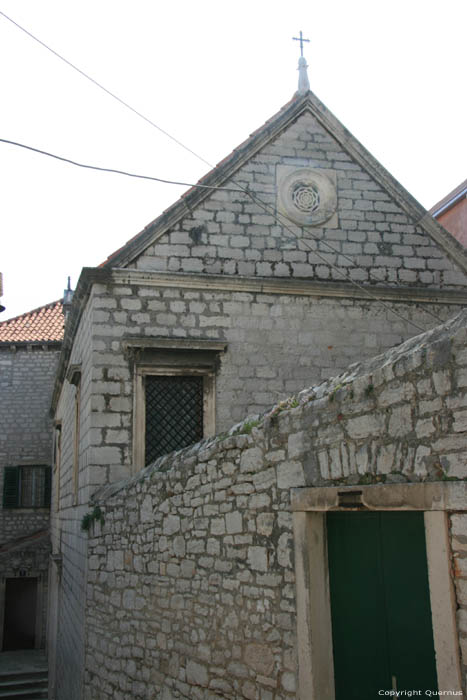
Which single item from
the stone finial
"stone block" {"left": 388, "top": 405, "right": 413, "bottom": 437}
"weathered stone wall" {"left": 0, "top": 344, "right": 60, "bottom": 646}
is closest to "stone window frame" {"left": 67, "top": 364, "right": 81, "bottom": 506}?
the stone finial

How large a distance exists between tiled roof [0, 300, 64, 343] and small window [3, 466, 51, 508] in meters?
4.37

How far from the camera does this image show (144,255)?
966 centimetres

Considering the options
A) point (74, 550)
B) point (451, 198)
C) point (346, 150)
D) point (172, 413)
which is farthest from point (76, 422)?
point (451, 198)

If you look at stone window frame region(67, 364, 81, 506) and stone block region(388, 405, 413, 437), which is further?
stone window frame region(67, 364, 81, 506)

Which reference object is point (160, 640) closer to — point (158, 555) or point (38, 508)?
point (158, 555)

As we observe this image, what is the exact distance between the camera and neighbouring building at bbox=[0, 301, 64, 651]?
69.9 ft

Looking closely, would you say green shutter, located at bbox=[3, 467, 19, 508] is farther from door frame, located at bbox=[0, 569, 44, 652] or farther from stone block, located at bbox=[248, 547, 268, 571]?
stone block, located at bbox=[248, 547, 268, 571]

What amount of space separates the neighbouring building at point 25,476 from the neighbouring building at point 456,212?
44.2 ft

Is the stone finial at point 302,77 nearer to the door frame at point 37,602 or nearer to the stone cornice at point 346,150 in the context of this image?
the stone cornice at point 346,150

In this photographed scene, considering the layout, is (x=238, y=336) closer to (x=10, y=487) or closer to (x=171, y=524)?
(x=171, y=524)

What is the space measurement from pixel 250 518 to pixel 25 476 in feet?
62.8

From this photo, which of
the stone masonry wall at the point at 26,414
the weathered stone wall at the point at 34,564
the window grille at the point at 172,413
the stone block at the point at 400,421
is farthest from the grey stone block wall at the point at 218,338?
the stone masonry wall at the point at 26,414

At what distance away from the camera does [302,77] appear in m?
10.8

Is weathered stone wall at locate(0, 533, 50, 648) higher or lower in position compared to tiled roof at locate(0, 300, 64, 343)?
lower
